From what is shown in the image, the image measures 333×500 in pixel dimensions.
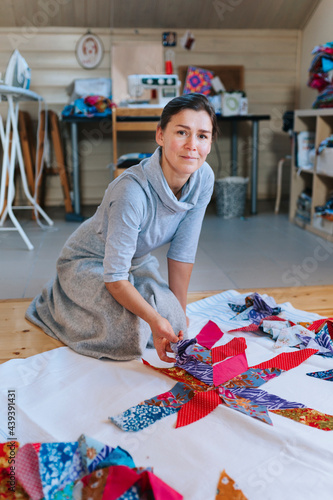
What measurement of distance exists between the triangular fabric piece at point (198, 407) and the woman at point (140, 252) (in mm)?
155

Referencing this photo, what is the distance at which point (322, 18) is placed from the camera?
197 inches

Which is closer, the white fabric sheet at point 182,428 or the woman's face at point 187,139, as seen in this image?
the white fabric sheet at point 182,428

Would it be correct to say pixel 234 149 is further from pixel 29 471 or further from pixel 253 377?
pixel 29 471

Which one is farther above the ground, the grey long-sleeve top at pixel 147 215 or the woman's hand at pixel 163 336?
the grey long-sleeve top at pixel 147 215

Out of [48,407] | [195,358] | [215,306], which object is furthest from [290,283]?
[48,407]

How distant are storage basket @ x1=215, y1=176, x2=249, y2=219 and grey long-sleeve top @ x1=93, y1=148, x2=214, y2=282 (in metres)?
2.78

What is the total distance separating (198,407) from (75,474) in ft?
1.32

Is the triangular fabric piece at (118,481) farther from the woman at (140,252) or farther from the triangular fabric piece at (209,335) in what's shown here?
the triangular fabric piece at (209,335)

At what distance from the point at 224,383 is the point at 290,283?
4.07ft

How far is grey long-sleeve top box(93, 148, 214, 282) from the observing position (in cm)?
163

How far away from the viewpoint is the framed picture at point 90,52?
201 inches

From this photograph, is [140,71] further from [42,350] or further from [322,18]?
[42,350]

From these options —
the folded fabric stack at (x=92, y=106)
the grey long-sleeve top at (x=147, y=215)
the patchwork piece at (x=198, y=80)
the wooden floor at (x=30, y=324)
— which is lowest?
the wooden floor at (x=30, y=324)

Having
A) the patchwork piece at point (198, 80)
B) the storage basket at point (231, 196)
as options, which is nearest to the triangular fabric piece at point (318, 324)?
the storage basket at point (231, 196)
